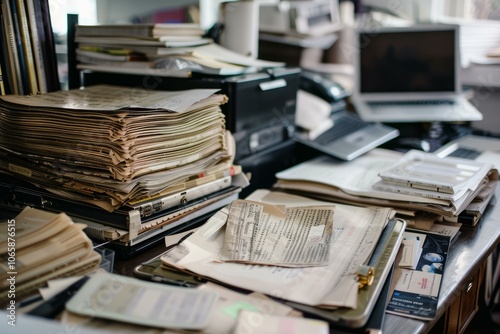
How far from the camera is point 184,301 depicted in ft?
2.21

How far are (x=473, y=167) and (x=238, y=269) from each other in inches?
28.3

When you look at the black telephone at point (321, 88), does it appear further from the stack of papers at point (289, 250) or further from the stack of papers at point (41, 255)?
the stack of papers at point (41, 255)

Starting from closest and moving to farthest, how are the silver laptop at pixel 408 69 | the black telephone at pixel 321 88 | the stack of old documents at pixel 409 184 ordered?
1. the stack of old documents at pixel 409 184
2. the black telephone at pixel 321 88
3. the silver laptop at pixel 408 69

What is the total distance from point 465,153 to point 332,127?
16.0 inches

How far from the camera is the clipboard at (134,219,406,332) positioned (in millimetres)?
703

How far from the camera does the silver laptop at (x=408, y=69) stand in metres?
1.95

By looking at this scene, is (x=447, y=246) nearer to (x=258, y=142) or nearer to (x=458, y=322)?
(x=458, y=322)

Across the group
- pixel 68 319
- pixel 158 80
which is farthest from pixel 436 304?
pixel 158 80

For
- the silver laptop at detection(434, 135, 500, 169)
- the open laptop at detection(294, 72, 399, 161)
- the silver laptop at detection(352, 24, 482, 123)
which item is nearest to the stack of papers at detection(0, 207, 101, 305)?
the open laptop at detection(294, 72, 399, 161)

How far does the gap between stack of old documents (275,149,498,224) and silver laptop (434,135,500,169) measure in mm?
247

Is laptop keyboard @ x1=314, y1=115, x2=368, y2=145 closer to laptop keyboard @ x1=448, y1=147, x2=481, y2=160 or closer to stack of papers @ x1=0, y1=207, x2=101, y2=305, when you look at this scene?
laptop keyboard @ x1=448, y1=147, x2=481, y2=160

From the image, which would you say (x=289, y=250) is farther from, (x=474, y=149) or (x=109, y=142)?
(x=474, y=149)

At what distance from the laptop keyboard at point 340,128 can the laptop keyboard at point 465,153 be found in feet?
0.97

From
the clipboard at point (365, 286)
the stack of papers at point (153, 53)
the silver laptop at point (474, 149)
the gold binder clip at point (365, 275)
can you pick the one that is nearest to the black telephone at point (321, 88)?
the silver laptop at point (474, 149)
